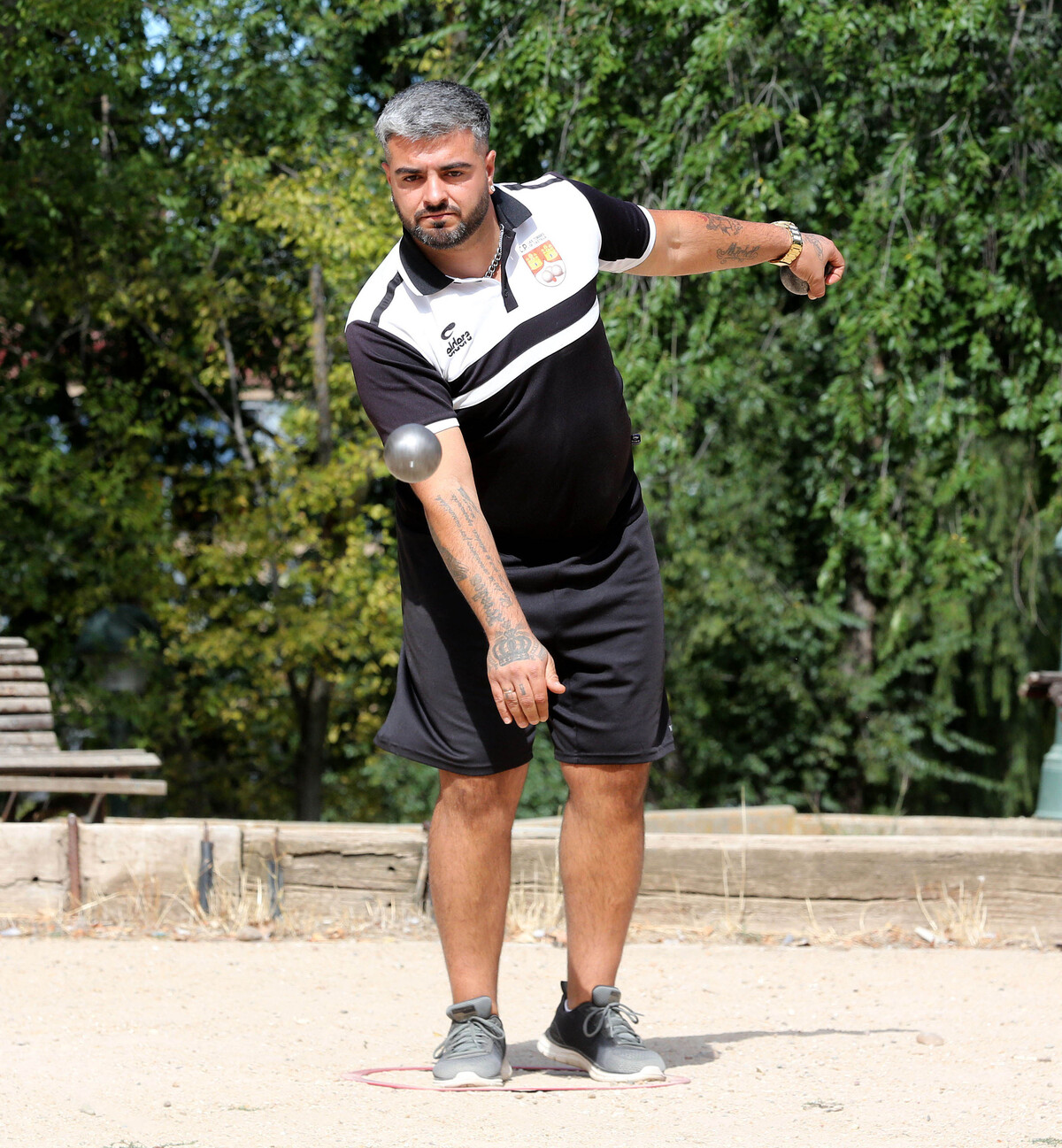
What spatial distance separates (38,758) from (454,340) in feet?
11.6

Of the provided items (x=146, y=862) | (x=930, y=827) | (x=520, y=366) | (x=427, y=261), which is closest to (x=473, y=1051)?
(x=520, y=366)

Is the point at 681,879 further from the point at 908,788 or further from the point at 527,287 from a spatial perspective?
the point at 908,788

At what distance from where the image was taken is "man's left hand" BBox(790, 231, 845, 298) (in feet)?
10.4

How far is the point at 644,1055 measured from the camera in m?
2.85

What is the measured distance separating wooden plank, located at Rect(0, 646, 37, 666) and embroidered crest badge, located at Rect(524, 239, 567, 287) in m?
4.13

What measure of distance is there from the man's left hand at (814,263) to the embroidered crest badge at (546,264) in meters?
0.65

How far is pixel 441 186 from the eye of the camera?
8.73ft

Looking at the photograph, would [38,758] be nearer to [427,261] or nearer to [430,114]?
[427,261]

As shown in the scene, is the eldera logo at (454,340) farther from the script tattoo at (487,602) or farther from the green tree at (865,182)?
the green tree at (865,182)

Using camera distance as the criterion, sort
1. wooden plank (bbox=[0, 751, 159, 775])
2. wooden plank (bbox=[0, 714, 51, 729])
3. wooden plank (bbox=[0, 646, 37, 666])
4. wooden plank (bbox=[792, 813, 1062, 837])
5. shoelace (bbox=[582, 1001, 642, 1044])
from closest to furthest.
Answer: shoelace (bbox=[582, 1001, 642, 1044]), wooden plank (bbox=[0, 751, 159, 775]), wooden plank (bbox=[792, 813, 1062, 837]), wooden plank (bbox=[0, 714, 51, 729]), wooden plank (bbox=[0, 646, 37, 666])

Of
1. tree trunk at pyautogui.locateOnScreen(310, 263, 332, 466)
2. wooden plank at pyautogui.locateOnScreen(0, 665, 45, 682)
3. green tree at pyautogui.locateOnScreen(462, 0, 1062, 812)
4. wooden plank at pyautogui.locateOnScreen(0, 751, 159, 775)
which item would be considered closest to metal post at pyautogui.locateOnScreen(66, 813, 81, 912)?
wooden plank at pyautogui.locateOnScreen(0, 751, 159, 775)

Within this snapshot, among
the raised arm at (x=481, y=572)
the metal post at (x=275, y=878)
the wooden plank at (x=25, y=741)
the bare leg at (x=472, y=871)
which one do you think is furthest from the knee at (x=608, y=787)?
the wooden plank at (x=25, y=741)

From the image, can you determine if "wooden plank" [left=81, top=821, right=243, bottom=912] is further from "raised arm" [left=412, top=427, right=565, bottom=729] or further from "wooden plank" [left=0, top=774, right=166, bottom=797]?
"raised arm" [left=412, top=427, right=565, bottom=729]

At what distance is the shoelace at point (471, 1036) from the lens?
9.16 feet
